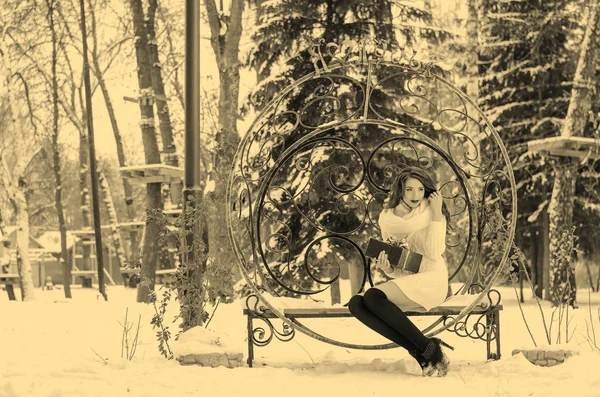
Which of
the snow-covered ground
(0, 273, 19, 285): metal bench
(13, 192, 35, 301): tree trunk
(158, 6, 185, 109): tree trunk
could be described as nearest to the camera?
the snow-covered ground

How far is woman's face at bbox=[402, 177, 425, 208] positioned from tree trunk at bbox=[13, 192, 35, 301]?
1127 centimetres

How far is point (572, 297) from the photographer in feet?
39.9

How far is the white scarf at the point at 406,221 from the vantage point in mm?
5758

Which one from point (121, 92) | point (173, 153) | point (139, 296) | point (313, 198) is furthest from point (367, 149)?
point (121, 92)

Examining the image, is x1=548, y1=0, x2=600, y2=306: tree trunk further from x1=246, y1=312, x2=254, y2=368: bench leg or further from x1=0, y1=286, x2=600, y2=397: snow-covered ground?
x1=246, y1=312, x2=254, y2=368: bench leg

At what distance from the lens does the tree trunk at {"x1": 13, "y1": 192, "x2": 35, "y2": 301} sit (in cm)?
1571

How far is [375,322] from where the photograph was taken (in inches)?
220

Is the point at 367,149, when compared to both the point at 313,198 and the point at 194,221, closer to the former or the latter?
the point at 313,198

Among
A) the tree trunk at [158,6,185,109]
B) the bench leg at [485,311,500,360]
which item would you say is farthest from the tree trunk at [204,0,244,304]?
the bench leg at [485,311,500,360]

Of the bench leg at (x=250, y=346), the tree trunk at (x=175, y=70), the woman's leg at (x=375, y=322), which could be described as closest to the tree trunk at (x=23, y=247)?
the tree trunk at (x=175, y=70)

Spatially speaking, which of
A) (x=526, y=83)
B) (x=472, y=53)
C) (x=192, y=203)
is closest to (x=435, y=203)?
(x=192, y=203)

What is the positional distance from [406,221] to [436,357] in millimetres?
884

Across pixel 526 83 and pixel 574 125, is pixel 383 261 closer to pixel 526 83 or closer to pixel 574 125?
pixel 574 125

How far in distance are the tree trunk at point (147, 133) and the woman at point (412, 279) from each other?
7589 mm
